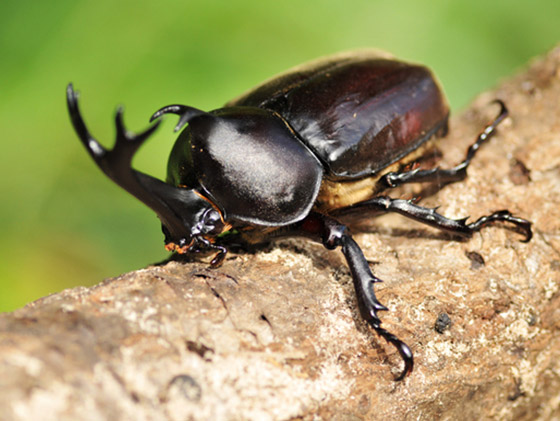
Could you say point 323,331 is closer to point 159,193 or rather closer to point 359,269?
point 359,269

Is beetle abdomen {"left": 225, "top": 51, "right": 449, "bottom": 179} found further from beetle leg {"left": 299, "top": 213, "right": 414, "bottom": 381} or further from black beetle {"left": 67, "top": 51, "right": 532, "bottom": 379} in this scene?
beetle leg {"left": 299, "top": 213, "right": 414, "bottom": 381}

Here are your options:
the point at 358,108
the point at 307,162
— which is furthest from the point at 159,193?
the point at 358,108

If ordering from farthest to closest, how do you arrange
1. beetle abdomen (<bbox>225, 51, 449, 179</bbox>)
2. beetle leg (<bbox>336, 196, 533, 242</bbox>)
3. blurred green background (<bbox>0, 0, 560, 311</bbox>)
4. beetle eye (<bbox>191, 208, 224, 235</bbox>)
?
blurred green background (<bbox>0, 0, 560, 311</bbox>)
beetle abdomen (<bbox>225, 51, 449, 179</bbox>)
beetle leg (<bbox>336, 196, 533, 242</bbox>)
beetle eye (<bbox>191, 208, 224, 235</bbox>)

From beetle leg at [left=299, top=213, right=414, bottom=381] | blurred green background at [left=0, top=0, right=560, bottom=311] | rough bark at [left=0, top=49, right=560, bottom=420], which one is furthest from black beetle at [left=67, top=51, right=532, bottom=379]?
blurred green background at [left=0, top=0, right=560, bottom=311]

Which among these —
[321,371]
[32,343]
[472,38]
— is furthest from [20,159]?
[472,38]

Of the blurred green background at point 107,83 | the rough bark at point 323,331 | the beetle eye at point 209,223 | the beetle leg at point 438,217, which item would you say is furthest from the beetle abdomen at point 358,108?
the blurred green background at point 107,83

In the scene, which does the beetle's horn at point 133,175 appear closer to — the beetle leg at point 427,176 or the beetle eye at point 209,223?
the beetle eye at point 209,223
